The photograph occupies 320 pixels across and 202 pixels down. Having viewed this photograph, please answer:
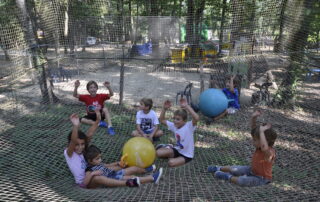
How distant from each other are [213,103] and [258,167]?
227cm

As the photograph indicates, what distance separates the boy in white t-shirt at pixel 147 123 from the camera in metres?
3.87

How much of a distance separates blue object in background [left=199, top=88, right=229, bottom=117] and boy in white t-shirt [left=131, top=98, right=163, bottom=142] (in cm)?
145

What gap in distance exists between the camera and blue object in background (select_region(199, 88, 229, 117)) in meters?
4.95

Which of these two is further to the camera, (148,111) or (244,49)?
(244,49)

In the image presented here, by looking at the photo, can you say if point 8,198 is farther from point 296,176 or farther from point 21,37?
point 21,37

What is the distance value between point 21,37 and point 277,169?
4.93 m

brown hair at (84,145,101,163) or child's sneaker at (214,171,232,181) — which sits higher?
brown hair at (84,145,101,163)

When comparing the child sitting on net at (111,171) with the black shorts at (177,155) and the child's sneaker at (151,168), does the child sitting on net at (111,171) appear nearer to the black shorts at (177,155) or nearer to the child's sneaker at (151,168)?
the child's sneaker at (151,168)

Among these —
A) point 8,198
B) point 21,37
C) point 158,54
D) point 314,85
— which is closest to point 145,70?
point 158,54

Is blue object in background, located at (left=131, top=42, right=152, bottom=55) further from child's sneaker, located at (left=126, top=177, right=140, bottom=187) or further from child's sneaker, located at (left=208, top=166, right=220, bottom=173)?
child's sneaker, located at (left=126, top=177, right=140, bottom=187)

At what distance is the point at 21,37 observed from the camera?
4.98m

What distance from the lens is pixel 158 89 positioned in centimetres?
698

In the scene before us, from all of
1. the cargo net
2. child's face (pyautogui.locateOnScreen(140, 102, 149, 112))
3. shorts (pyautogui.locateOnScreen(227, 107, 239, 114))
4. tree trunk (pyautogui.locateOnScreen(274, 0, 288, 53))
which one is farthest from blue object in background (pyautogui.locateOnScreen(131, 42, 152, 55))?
tree trunk (pyautogui.locateOnScreen(274, 0, 288, 53))

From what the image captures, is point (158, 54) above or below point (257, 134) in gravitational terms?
above
